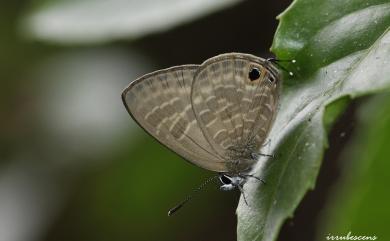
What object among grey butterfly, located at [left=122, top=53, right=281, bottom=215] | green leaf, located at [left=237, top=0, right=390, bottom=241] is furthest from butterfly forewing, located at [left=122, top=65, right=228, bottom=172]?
green leaf, located at [left=237, top=0, right=390, bottom=241]

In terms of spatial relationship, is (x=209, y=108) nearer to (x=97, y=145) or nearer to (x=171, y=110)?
(x=171, y=110)

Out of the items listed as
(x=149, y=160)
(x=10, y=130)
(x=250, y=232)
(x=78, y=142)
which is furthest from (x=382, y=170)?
(x=10, y=130)

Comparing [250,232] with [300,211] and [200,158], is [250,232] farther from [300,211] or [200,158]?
[300,211]

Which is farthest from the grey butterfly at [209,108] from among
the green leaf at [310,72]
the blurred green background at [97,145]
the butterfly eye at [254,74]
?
the blurred green background at [97,145]

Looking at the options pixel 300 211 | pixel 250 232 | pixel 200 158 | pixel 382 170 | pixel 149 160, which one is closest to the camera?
pixel 382 170

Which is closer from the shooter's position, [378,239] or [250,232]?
[378,239]

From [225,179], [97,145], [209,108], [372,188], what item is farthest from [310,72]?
[97,145]

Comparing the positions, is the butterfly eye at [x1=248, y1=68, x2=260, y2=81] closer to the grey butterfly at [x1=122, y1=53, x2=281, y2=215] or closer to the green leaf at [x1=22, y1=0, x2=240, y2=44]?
the grey butterfly at [x1=122, y1=53, x2=281, y2=215]
